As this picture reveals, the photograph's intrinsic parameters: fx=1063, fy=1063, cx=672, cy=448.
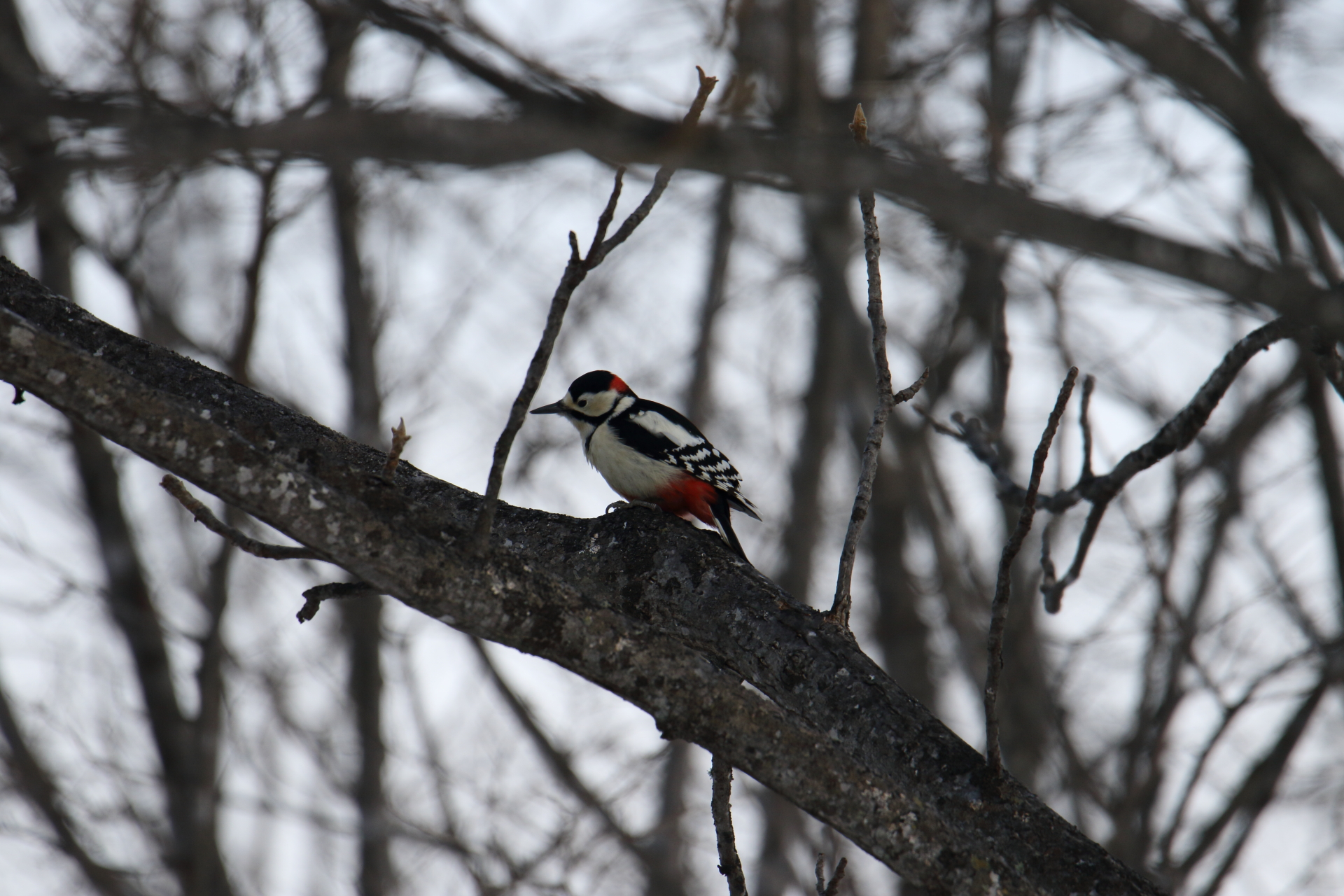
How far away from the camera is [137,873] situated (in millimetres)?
5820

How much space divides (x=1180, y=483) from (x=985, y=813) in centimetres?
505

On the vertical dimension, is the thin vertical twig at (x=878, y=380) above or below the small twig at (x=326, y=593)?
above

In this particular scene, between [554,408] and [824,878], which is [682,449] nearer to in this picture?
[554,408]

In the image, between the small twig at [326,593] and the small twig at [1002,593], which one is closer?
the small twig at [1002,593]

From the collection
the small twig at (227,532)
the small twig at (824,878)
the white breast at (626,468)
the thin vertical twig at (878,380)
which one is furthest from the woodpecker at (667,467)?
the small twig at (227,532)

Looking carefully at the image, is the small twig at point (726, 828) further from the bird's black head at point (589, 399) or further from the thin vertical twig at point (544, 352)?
the bird's black head at point (589, 399)

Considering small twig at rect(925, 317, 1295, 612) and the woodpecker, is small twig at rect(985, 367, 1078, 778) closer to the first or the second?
small twig at rect(925, 317, 1295, 612)

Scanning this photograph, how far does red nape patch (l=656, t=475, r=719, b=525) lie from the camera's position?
180 inches

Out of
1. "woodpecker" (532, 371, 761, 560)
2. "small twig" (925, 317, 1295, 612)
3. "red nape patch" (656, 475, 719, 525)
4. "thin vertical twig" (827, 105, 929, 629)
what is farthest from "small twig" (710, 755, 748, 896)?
"red nape patch" (656, 475, 719, 525)

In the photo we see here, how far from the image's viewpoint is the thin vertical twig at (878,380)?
2.52 metres

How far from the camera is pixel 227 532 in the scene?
194 centimetres

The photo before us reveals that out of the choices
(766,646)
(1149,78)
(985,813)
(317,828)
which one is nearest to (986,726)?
(985,813)

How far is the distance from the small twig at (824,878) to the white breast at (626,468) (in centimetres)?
224

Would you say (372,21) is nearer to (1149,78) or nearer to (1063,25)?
(1063,25)
